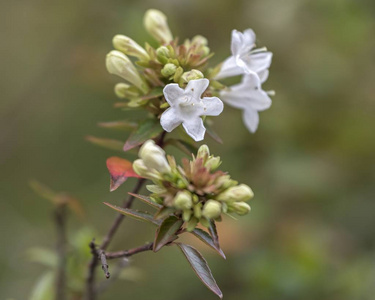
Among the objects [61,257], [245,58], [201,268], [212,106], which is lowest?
[61,257]

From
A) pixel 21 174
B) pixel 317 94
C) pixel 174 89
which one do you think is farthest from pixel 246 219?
pixel 21 174

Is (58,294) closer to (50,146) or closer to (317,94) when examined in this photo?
(317,94)

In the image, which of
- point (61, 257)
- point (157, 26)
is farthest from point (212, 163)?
point (61, 257)

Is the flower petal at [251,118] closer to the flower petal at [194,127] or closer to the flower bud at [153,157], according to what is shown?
the flower petal at [194,127]

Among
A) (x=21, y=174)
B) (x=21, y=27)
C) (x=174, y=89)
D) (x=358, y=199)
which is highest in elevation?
(x=174, y=89)

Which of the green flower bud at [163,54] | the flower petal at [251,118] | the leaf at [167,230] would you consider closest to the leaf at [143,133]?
the green flower bud at [163,54]

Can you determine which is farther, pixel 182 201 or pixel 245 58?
pixel 245 58

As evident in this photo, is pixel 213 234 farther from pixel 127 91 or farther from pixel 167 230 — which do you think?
pixel 127 91
